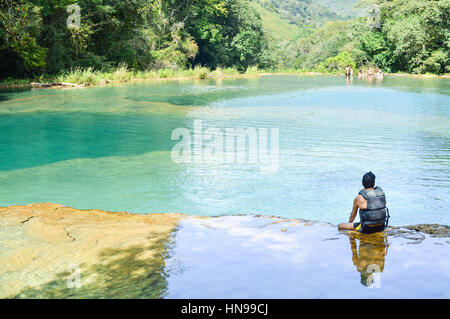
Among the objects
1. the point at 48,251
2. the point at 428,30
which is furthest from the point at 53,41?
the point at 428,30

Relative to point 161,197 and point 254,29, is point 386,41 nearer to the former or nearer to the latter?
point 254,29

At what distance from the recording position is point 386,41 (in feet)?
191

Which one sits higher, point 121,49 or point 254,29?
point 254,29

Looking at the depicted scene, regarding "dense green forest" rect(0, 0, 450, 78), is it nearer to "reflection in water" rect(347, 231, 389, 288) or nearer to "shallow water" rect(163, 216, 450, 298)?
"shallow water" rect(163, 216, 450, 298)

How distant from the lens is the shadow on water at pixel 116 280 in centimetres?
429

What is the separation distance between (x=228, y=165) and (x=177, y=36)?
133 ft

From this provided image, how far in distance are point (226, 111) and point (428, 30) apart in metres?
38.0

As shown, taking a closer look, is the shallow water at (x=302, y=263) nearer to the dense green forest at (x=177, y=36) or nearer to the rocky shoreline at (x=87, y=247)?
the rocky shoreline at (x=87, y=247)

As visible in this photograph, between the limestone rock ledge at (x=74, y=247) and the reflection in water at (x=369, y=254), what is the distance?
7.29 feet
